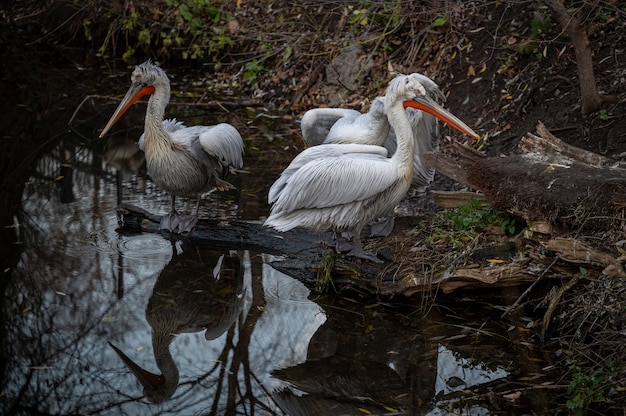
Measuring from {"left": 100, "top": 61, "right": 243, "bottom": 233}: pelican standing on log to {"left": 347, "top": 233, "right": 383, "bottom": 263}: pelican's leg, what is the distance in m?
1.24

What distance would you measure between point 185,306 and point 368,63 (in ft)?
14.0

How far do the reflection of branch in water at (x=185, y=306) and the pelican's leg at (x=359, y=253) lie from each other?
76 centimetres

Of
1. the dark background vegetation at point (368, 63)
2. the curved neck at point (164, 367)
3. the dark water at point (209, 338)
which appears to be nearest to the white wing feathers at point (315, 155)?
the dark water at point (209, 338)

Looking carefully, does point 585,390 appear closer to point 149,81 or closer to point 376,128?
point 376,128

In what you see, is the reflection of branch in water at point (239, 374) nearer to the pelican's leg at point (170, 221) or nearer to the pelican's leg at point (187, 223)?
the pelican's leg at point (187, 223)

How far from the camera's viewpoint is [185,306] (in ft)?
17.1

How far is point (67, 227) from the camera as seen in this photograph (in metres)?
6.20

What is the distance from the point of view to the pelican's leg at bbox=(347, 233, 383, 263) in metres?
5.28

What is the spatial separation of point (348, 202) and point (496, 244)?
92cm

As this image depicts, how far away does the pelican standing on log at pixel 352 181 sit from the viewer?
5.09 metres

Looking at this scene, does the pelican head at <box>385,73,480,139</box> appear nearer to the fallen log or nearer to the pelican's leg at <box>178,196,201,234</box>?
the fallen log

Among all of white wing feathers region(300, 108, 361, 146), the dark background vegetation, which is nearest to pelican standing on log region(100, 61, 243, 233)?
white wing feathers region(300, 108, 361, 146)

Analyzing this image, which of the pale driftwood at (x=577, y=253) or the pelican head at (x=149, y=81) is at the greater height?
the pelican head at (x=149, y=81)

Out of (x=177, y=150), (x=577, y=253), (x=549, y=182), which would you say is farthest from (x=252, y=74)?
(x=577, y=253)
